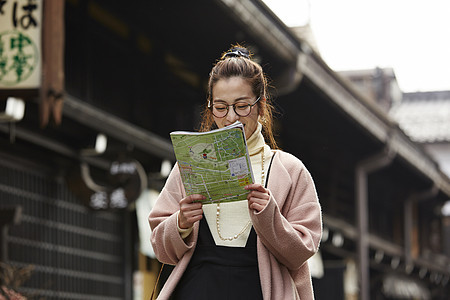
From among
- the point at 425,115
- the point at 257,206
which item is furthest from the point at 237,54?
the point at 425,115

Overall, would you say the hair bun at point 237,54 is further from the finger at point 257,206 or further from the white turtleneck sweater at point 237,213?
the finger at point 257,206

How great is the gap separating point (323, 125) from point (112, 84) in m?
5.42

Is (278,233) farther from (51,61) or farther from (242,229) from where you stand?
(51,61)

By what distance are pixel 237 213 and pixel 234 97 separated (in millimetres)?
432

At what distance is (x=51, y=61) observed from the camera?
7191mm

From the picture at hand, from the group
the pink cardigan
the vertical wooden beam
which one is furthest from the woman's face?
the vertical wooden beam

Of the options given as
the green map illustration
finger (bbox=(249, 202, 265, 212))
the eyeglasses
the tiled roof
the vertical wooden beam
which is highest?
the tiled roof

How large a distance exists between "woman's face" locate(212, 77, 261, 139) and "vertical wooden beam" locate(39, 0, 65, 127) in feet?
12.7

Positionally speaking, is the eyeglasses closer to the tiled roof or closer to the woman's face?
the woman's face

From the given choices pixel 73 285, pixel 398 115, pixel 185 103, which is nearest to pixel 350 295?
pixel 185 103

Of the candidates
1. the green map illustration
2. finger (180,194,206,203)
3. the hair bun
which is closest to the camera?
the green map illustration

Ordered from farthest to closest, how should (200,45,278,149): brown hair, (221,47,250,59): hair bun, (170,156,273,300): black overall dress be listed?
(221,47,250,59): hair bun → (200,45,278,149): brown hair → (170,156,273,300): black overall dress

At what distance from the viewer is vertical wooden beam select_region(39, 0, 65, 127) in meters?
7.09

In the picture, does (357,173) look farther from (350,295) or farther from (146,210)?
(146,210)
